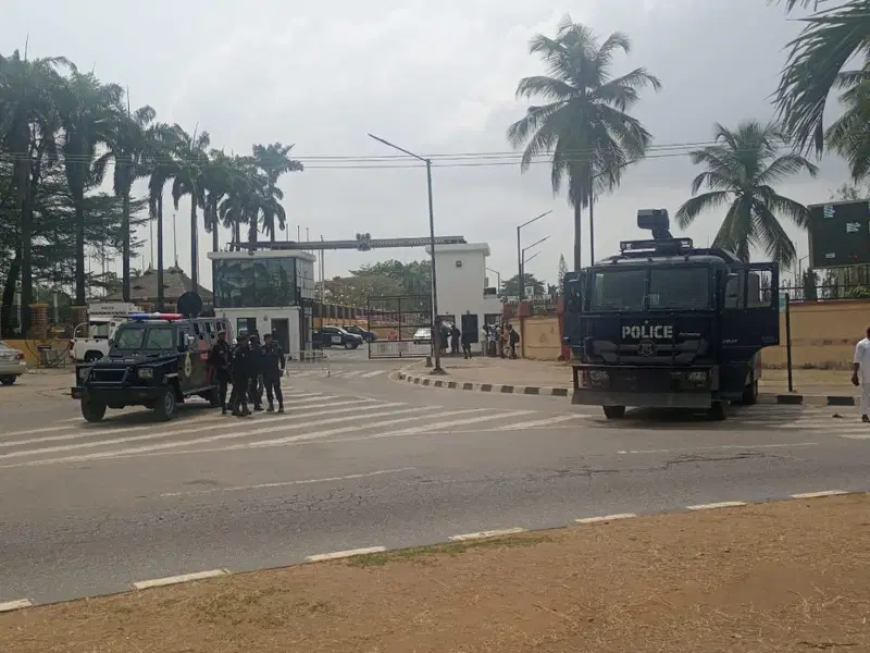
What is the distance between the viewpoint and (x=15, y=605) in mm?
5566

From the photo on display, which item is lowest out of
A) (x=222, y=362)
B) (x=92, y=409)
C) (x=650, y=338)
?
(x=92, y=409)

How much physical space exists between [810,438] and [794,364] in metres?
16.2

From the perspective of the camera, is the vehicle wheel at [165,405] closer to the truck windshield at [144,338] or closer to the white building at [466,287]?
the truck windshield at [144,338]

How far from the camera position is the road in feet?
23.3

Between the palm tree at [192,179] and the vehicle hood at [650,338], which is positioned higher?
the palm tree at [192,179]

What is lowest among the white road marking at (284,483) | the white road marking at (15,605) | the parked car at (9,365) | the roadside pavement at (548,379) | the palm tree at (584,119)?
the white road marking at (284,483)

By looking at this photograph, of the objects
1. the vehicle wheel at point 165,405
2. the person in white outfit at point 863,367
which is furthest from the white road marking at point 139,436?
the person in white outfit at point 863,367

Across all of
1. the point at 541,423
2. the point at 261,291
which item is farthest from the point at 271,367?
the point at 261,291

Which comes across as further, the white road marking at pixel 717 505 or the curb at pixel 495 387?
the curb at pixel 495 387

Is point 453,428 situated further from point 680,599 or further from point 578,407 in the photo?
point 680,599

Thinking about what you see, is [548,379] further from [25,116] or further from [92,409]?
[25,116]

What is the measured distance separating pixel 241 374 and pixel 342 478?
8.26 m

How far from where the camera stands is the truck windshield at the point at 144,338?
711 inches

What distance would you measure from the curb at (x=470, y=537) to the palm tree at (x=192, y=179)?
49826mm
